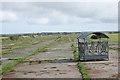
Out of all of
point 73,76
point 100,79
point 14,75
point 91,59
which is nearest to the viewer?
point 100,79

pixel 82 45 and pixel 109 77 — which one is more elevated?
pixel 82 45

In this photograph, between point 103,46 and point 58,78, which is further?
point 103,46

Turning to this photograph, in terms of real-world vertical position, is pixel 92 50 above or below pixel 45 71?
above

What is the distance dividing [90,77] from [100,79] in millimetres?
591

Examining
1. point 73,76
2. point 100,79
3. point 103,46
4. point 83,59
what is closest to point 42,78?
point 73,76

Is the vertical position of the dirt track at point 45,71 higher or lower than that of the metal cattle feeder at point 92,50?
lower

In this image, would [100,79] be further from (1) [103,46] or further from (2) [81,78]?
(1) [103,46]

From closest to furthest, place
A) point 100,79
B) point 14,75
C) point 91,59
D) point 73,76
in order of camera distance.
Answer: point 100,79, point 73,76, point 14,75, point 91,59

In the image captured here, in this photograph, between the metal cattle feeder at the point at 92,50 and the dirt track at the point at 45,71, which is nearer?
the dirt track at the point at 45,71

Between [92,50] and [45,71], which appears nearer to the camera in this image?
[45,71]

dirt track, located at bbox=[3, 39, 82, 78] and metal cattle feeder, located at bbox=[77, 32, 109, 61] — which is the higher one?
metal cattle feeder, located at bbox=[77, 32, 109, 61]

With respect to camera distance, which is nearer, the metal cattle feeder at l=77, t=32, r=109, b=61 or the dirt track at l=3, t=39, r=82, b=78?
the dirt track at l=3, t=39, r=82, b=78

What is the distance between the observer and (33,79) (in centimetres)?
1200

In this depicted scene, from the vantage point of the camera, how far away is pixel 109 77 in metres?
12.1
